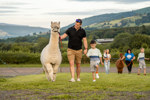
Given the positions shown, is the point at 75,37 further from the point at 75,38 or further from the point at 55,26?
the point at 55,26

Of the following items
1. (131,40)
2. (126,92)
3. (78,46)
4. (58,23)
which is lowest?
(131,40)

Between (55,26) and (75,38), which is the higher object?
(55,26)

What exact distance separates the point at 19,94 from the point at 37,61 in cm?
3866

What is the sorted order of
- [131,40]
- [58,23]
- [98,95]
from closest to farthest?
[98,95], [58,23], [131,40]

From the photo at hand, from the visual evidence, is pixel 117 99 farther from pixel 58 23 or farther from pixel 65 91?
pixel 58 23

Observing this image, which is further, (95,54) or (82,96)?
(95,54)

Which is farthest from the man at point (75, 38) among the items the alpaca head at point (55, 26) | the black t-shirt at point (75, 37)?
the alpaca head at point (55, 26)

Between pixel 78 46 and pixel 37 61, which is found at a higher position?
pixel 78 46

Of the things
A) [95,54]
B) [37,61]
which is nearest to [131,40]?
[37,61]

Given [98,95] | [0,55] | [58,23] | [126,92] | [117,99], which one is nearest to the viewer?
[117,99]

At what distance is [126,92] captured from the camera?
909 cm

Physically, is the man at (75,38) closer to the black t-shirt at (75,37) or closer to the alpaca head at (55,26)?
the black t-shirt at (75,37)

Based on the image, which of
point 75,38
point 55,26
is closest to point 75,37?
point 75,38

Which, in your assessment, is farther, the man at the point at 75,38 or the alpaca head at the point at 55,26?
the man at the point at 75,38
